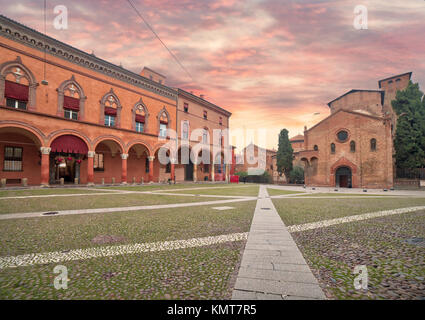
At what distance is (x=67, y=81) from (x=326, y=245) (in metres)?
24.1

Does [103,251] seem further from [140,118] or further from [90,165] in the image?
[140,118]

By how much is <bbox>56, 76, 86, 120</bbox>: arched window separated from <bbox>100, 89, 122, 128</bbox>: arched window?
77.7 inches

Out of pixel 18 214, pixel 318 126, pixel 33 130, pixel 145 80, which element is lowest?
pixel 18 214

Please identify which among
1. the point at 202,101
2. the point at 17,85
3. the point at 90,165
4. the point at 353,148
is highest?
the point at 202,101

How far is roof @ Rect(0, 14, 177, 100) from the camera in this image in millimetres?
16141

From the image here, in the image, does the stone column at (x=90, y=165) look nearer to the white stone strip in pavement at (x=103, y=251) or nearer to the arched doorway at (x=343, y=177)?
the white stone strip in pavement at (x=103, y=251)

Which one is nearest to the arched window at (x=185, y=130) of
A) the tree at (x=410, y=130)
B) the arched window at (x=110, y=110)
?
the arched window at (x=110, y=110)

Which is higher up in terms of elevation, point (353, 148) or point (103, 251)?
point (353, 148)

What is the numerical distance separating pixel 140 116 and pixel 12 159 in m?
12.8

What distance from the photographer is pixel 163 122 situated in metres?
28.5

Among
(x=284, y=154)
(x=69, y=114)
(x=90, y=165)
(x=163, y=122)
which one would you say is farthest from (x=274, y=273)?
(x=284, y=154)
